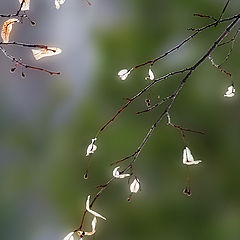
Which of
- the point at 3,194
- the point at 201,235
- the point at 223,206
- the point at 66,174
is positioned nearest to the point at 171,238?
the point at 201,235

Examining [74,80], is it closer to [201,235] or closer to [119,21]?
[119,21]

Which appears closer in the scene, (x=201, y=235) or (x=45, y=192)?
(x=201, y=235)

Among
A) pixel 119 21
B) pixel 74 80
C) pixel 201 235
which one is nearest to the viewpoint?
pixel 201 235

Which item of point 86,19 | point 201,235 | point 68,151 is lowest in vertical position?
point 201,235

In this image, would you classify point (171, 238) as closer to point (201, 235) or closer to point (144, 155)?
point (201, 235)

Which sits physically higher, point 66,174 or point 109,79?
point 109,79

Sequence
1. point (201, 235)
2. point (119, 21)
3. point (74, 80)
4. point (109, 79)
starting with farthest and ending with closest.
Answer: point (74, 80) → point (119, 21) → point (109, 79) → point (201, 235)

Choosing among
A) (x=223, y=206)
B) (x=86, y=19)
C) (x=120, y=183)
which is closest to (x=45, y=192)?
(x=120, y=183)
